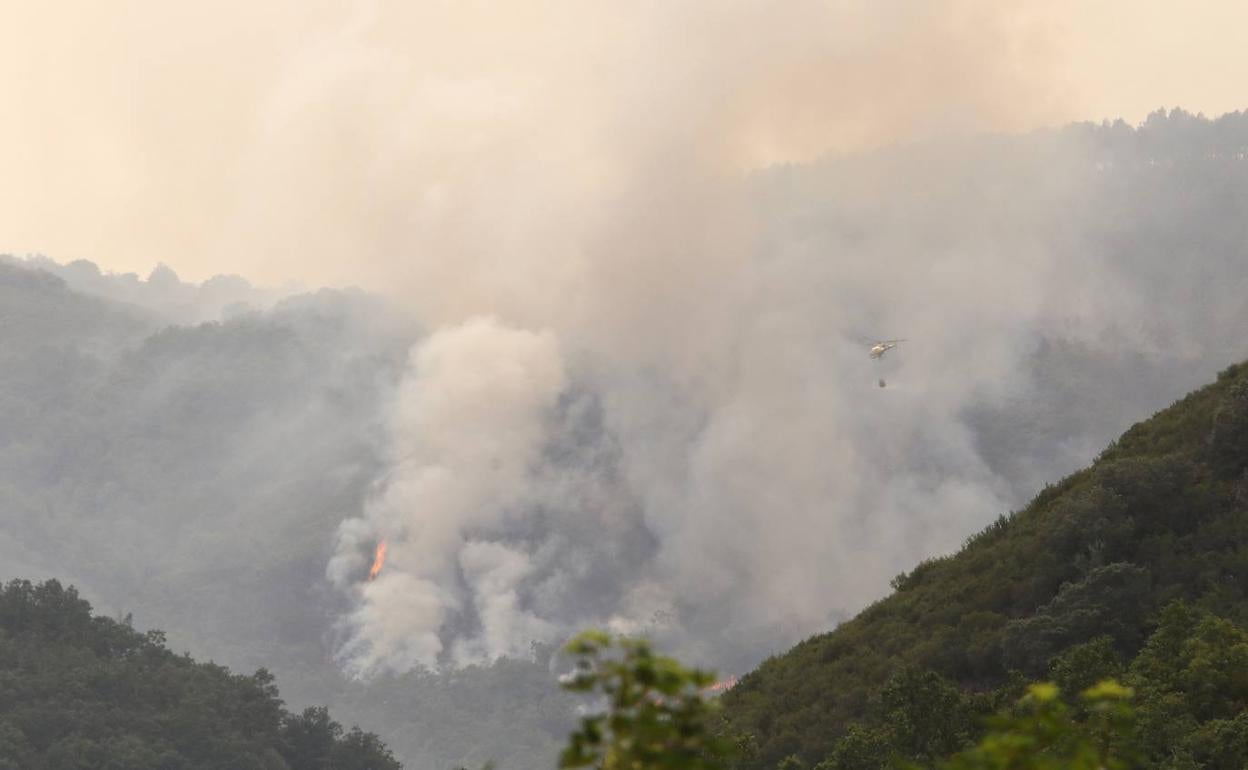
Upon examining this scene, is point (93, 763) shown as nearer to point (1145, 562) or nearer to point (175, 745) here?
point (175, 745)

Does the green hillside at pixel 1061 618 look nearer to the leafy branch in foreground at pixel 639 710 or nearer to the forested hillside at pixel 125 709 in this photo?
the leafy branch in foreground at pixel 639 710

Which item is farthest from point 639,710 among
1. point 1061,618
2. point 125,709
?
point 125,709

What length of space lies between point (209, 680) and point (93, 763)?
1176 inches

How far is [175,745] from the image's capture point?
160 meters

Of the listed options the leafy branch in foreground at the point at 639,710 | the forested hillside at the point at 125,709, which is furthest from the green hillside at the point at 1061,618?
the forested hillside at the point at 125,709

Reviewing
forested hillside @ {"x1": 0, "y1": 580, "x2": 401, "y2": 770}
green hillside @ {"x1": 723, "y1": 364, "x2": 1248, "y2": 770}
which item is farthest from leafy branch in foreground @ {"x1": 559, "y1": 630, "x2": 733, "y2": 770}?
forested hillside @ {"x1": 0, "y1": 580, "x2": 401, "y2": 770}

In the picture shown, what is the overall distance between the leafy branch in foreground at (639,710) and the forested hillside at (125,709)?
474 feet

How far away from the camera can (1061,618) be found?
67.4m

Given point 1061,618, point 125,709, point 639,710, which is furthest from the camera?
point 125,709

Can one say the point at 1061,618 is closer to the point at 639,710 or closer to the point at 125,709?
the point at 639,710

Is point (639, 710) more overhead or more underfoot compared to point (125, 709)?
more underfoot

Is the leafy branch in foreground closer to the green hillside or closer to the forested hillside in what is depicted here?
the green hillside

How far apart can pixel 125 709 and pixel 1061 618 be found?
122 m

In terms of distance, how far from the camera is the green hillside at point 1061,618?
55219 millimetres
